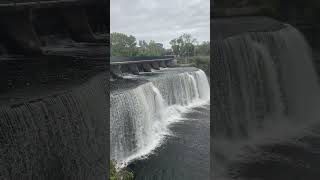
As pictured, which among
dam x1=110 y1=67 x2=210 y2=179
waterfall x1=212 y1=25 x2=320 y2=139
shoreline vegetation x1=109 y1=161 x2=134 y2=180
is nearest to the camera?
waterfall x1=212 y1=25 x2=320 y2=139

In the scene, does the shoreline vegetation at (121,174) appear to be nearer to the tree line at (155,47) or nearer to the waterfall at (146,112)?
the waterfall at (146,112)

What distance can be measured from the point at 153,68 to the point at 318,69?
5.86 feet

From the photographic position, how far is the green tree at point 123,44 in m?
3.24

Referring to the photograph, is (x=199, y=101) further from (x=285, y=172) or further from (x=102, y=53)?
(x=285, y=172)

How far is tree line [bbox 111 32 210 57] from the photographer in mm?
2894

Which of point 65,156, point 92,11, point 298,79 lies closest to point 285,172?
point 298,79

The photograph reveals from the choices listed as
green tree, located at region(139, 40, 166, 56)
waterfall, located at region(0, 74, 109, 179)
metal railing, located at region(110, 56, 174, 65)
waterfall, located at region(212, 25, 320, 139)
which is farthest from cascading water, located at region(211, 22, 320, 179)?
metal railing, located at region(110, 56, 174, 65)

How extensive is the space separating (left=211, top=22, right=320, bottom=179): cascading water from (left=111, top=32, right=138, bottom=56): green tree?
1439 millimetres

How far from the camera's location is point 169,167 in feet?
11.2

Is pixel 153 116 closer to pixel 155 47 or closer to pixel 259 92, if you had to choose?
pixel 155 47

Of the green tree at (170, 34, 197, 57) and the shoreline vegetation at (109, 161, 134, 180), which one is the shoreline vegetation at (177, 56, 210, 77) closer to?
the green tree at (170, 34, 197, 57)

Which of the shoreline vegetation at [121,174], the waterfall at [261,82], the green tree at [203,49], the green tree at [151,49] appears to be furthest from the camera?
the shoreline vegetation at [121,174]

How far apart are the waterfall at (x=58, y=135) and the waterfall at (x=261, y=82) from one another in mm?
848

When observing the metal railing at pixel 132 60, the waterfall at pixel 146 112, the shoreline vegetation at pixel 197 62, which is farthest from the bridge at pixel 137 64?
the waterfall at pixel 146 112
